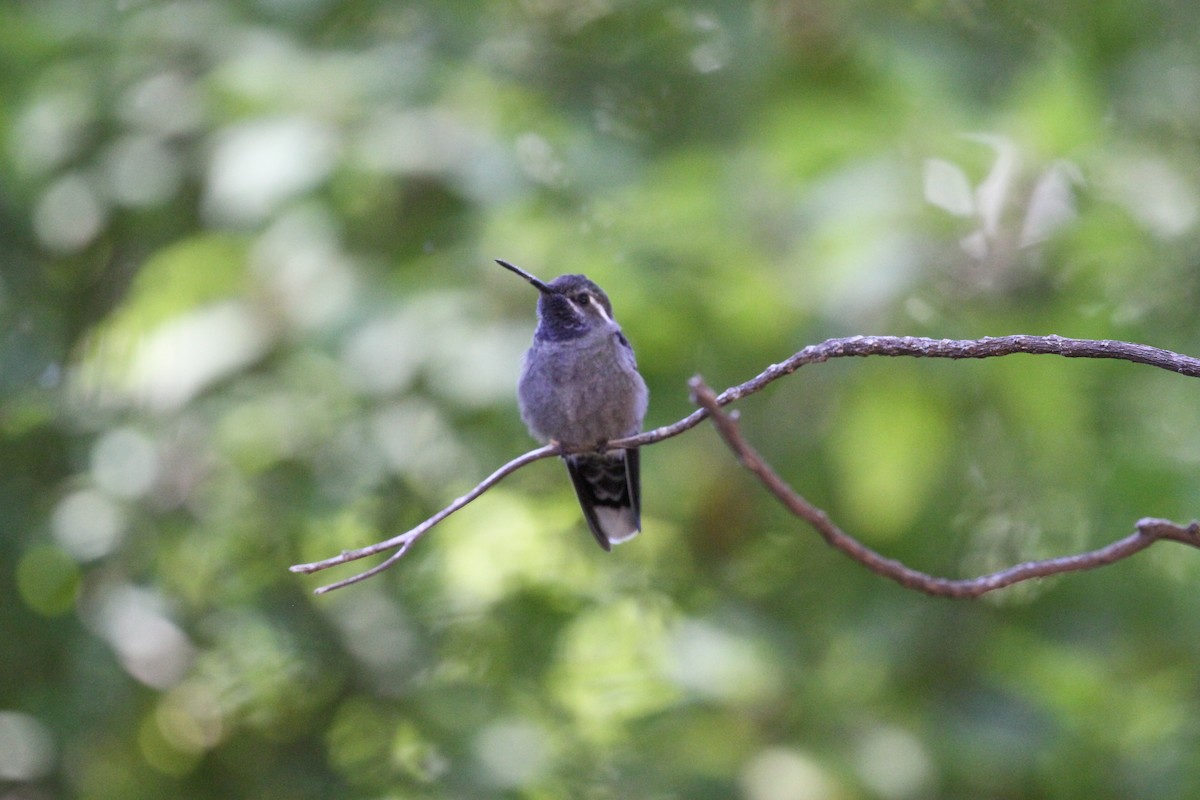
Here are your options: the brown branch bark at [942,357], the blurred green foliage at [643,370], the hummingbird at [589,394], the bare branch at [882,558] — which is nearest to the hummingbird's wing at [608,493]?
the hummingbird at [589,394]

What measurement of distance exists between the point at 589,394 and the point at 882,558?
1.98 meters

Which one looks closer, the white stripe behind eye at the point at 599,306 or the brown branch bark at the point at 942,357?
the brown branch bark at the point at 942,357

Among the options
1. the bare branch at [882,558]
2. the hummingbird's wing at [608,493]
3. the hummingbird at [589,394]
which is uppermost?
the bare branch at [882,558]

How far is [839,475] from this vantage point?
3209 millimetres

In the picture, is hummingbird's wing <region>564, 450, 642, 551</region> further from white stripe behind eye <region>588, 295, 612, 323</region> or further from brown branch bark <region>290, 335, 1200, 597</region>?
brown branch bark <region>290, 335, 1200, 597</region>

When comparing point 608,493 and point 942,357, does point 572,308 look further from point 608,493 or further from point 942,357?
point 942,357

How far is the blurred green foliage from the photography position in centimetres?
305

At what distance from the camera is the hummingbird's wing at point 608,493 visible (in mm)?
3205

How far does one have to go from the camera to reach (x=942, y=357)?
1.47 m

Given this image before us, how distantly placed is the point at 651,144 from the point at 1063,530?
184cm

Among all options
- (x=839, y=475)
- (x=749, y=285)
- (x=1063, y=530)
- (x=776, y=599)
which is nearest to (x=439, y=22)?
(x=749, y=285)

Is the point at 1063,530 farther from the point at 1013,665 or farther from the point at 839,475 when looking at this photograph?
the point at 839,475

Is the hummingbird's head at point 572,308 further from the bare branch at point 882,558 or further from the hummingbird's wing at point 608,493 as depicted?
the bare branch at point 882,558

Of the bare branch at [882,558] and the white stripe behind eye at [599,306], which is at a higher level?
the bare branch at [882,558]
